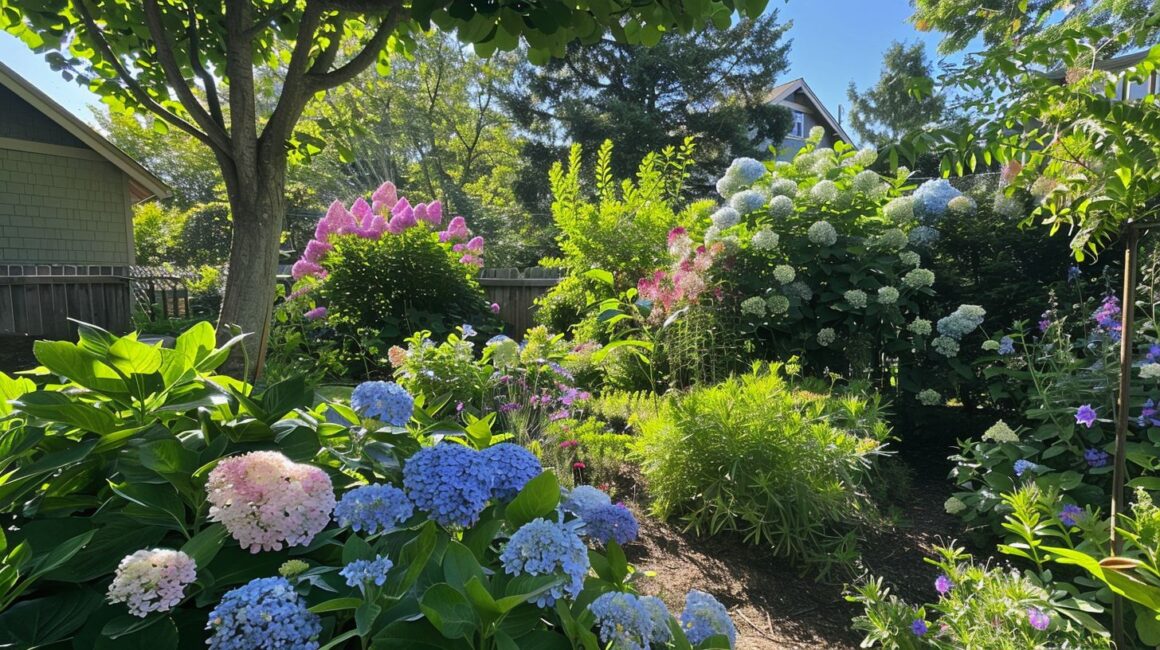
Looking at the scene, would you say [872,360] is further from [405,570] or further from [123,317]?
[123,317]

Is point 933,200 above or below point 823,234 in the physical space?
above

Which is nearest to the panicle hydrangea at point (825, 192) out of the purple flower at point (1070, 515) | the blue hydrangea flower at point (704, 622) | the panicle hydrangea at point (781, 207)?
the panicle hydrangea at point (781, 207)

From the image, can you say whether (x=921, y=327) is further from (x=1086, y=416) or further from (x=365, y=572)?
(x=365, y=572)

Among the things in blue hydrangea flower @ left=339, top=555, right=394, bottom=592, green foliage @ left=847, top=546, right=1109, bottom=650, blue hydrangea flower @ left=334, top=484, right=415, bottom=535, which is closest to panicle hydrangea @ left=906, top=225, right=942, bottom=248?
green foliage @ left=847, top=546, right=1109, bottom=650

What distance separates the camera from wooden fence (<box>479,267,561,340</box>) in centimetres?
791

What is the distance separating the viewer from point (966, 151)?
1.95 metres

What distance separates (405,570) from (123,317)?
1108 cm

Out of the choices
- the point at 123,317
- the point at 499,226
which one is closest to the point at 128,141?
the point at 499,226

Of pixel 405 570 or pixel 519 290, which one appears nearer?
pixel 405 570

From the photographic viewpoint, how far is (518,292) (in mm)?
8086

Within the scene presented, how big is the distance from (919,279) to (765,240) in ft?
3.38

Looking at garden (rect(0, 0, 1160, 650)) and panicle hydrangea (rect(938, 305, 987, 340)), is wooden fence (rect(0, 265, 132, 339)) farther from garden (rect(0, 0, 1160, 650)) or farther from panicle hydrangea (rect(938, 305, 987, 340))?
panicle hydrangea (rect(938, 305, 987, 340))

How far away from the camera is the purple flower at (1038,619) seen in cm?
148

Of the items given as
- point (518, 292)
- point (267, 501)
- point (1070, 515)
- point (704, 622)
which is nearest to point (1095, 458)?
point (1070, 515)
